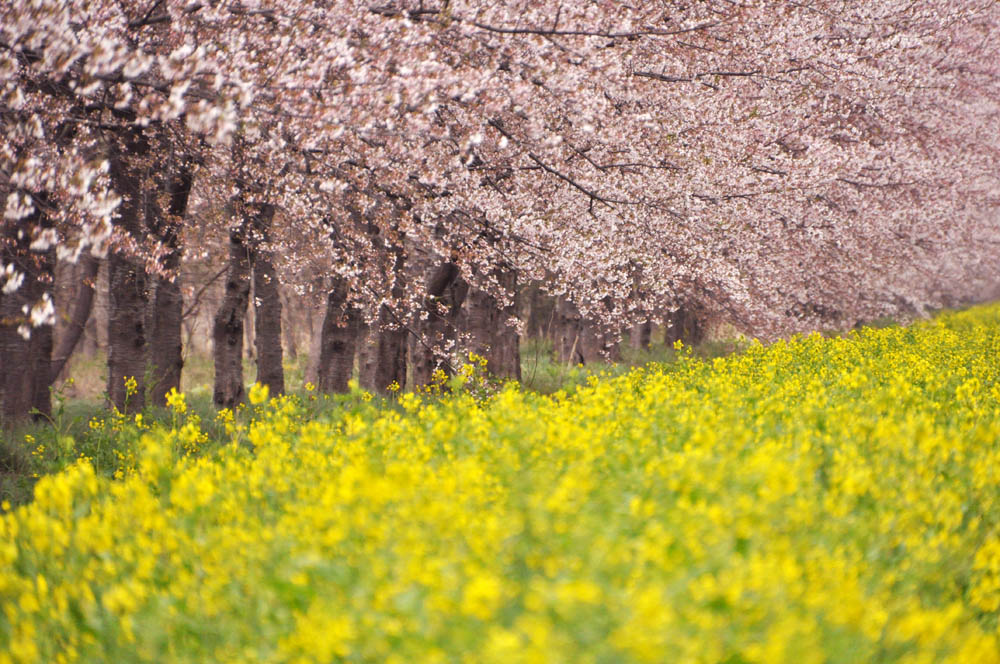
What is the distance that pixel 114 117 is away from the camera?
978 centimetres

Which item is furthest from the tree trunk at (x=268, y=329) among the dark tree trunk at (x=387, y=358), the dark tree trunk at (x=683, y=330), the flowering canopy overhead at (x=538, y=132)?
the dark tree trunk at (x=683, y=330)

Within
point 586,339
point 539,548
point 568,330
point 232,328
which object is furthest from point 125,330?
point 568,330

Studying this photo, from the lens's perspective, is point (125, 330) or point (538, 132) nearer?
point (538, 132)

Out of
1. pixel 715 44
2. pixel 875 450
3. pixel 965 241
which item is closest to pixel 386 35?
pixel 875 450

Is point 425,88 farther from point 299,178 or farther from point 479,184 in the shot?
point 479,184

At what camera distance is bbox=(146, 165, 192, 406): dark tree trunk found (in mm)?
11695

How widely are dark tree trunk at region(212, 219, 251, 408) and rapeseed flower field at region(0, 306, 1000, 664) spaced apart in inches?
259

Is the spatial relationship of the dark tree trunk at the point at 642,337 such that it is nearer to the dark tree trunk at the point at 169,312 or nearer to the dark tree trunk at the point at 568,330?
the dark tree trunk at the point at 568,330

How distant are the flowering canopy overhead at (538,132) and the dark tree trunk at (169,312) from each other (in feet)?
1.32

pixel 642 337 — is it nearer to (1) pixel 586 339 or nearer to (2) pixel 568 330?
(2) pixel 568 330

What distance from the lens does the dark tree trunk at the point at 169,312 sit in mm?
11695

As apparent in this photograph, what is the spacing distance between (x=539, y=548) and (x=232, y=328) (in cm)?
1021

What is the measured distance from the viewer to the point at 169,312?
13.0m

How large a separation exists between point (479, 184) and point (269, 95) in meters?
4.58
